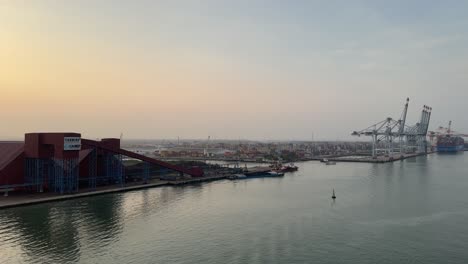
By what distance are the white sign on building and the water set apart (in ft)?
9.67

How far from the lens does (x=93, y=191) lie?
2100 centimetres

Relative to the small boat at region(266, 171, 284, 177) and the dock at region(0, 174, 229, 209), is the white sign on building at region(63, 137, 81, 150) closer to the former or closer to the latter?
the dock at region(0, 174, 229, 209)

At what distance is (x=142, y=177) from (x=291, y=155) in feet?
116

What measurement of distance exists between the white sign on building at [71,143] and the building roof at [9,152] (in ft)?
9.79

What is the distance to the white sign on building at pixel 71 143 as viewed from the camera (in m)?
19.6

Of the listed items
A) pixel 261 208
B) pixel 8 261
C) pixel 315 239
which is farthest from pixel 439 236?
pixel 8 261

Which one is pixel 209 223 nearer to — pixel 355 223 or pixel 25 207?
pixel 355 223

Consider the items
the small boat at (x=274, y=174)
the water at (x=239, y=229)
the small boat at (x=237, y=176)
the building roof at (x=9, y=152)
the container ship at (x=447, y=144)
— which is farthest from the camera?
the container ship at (x=447, y=144)

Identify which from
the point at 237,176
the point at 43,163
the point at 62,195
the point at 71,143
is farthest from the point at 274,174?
the point at 43,163

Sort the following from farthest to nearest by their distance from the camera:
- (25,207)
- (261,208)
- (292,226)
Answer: (261,208) < (25,207) < (292,226)

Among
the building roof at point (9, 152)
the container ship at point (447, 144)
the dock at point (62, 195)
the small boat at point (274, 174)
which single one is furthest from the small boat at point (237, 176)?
the container ship at point (447, 144)

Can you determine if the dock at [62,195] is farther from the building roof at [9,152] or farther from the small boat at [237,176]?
the small boat at [237,176]

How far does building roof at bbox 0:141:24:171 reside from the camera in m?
19.9

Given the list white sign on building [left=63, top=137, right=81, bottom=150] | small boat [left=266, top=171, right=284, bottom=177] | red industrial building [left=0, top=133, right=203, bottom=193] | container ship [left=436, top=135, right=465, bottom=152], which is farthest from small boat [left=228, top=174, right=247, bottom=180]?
container ship [left=436, top=135, right=465, bottom=152]
